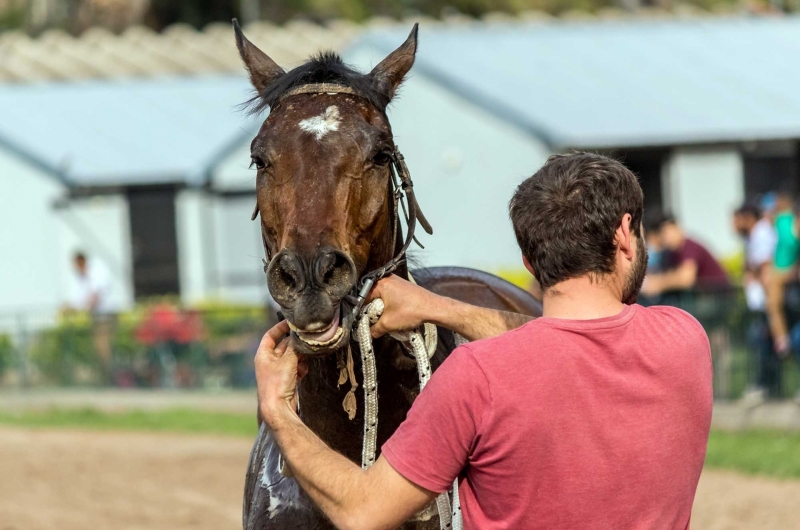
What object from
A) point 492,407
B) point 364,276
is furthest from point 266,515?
point 492,407

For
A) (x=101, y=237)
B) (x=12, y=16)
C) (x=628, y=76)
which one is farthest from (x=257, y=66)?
(x=12, y=16)

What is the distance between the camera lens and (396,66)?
3807 millimetres

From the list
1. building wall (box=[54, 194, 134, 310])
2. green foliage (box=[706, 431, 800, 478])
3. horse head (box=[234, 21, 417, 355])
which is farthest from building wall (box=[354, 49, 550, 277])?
horse head (box=[234, 21, 417, 355])

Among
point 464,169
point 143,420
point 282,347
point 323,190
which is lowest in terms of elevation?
point 143,420

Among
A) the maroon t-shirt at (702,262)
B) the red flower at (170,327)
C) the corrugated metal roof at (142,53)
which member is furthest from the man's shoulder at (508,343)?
the corrugated metal roof at (142,53)

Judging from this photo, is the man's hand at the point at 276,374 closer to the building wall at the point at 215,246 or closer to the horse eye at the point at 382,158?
the horse eye at the point at 382,158

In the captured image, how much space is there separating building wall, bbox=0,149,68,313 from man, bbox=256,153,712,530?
1819 centimetres

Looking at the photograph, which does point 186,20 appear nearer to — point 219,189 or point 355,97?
point 219,189

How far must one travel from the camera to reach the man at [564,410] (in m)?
2.50

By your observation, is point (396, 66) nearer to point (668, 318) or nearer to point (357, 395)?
point (357, 395)

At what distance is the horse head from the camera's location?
2.94 meters

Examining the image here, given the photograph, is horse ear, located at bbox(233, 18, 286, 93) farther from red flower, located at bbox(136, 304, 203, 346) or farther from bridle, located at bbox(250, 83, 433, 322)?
red flower, located at bbox(136, 304, 203, 346)

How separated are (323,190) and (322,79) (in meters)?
0.50

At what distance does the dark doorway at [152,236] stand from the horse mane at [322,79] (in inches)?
679
